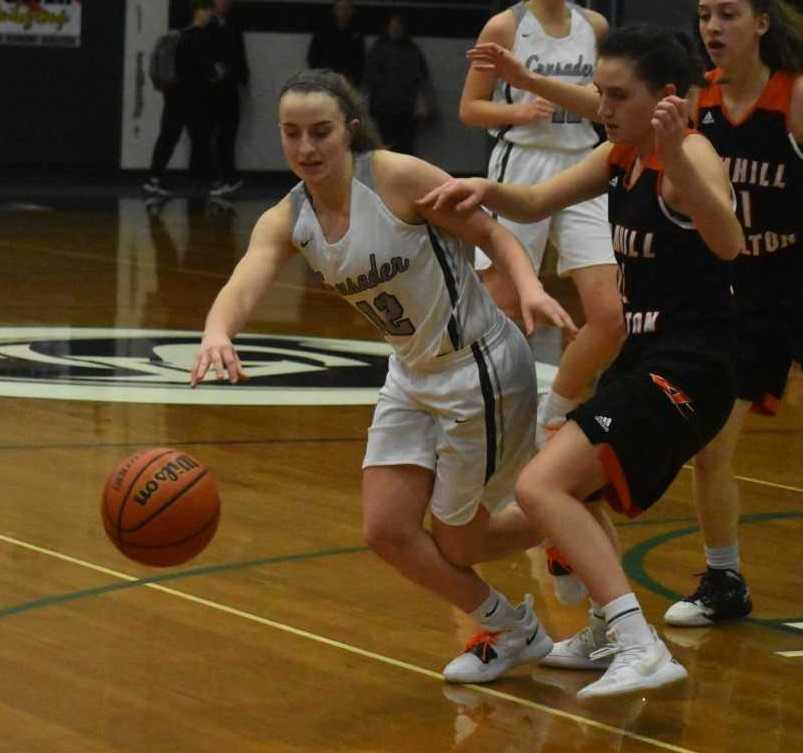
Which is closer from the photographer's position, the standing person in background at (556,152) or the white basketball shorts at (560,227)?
the standing person in background at (556,152)

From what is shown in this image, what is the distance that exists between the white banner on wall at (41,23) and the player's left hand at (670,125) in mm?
17005

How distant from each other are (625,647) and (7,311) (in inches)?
287

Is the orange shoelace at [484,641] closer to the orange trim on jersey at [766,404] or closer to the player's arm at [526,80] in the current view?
the orange trim on jersey at [766,404]

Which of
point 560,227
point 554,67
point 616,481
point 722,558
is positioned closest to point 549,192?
point 616,481

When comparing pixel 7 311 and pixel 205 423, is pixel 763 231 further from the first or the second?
pixel 7 311

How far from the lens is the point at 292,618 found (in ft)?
17.7

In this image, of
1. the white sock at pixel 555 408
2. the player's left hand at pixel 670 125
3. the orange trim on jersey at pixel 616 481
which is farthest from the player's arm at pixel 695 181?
the white sock at pixel 555 408

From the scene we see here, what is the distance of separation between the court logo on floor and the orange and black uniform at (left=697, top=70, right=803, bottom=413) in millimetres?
3333

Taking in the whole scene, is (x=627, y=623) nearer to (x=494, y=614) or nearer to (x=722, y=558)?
(x=494, y=614)

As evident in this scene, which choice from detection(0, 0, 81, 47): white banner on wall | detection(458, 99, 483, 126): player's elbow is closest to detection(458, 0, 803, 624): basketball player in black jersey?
detection(458, 99, 483, 126): player's elbow

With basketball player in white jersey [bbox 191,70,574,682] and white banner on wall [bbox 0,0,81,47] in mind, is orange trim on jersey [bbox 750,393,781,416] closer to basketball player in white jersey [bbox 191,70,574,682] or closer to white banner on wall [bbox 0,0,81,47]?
basketball player in white jersey [bbox 191,70,574,682]

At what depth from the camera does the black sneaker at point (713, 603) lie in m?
5.53

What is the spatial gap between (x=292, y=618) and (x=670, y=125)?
1.82 metres

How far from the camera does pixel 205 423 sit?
321 inches
